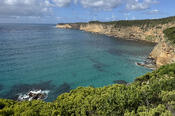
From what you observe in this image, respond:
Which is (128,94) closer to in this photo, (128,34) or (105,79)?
(105,79)

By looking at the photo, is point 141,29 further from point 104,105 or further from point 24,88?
point 104,105

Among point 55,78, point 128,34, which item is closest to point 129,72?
point 55,78

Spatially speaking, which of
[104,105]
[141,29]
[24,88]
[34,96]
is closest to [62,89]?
[34,96]

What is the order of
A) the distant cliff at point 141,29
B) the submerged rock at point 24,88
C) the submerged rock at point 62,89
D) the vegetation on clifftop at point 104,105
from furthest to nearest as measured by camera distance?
the distant cliff at point 141,29, the submerged rock at point 62,89, the submerged rock at point 24,88, the vegetation on clifftop at point 104,105

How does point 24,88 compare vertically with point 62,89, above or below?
above

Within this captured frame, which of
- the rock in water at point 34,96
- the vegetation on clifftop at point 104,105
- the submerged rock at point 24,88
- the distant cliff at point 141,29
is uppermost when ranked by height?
the distant cliff at point 141,29

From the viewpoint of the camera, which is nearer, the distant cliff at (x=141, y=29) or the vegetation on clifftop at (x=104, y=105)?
the vegetation on clifftop at (x=104, y=105)

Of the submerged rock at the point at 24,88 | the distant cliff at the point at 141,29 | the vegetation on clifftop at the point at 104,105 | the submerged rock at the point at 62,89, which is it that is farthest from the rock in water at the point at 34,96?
the distant cliff at the point at 141,29

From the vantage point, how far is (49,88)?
1227 inches

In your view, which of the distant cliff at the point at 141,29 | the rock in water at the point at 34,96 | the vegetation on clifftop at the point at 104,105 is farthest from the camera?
the distant cliff at the point at 141,29

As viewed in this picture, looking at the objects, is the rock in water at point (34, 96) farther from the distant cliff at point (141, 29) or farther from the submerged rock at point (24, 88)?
the distant cliff at point (141, 29)

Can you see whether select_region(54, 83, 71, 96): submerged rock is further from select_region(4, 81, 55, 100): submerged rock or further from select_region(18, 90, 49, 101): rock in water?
select_region(18, 90, 49, 101): rock in water

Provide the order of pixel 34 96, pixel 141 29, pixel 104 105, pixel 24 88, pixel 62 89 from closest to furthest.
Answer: pixel 104 105 < pixel 34 96 < pixel 24 88 < pixel 62 89 < pixel 141 29

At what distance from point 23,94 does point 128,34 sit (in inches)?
4160
